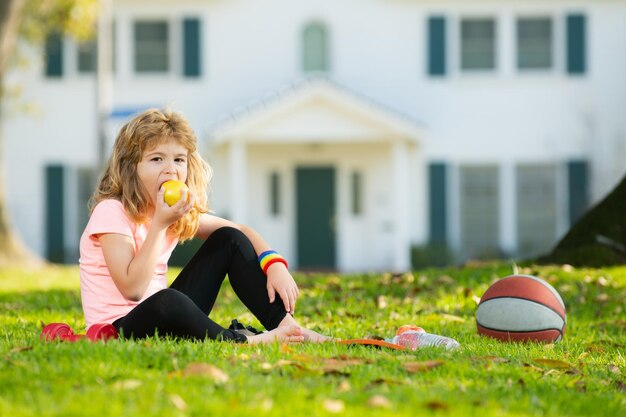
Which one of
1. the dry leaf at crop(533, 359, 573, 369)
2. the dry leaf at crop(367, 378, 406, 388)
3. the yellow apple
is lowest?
the dry leaf at crop(533, 359, 573, 369)

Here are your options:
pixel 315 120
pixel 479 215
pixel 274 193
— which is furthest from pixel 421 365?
pixel 274 193

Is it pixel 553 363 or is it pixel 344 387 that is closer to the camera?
pixel 344 387

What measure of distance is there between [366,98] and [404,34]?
1903 millimetres

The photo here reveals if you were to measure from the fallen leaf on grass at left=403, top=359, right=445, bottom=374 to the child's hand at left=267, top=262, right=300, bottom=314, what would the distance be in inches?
40.8

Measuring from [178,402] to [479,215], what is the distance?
703 inches

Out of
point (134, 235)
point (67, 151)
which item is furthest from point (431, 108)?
point (134, 235)

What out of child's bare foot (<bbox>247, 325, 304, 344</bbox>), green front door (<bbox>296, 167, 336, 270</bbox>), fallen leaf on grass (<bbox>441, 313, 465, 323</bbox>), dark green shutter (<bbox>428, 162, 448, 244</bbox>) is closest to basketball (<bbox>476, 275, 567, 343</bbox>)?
fallen leaf on grass (<bbox>441, 313, 465, 323</bbox>)

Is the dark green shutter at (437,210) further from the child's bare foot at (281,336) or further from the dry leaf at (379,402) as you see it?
the dry leaf at (379,402)

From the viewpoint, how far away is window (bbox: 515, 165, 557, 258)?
68.4ft

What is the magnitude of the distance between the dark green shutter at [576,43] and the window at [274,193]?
260 inches

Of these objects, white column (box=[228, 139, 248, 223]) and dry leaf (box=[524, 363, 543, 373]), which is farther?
white column (box=[228, 139, 248, 223])

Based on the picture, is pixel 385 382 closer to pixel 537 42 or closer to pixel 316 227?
pixel 316 227

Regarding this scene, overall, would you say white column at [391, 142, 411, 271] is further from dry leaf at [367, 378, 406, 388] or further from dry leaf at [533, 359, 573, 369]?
dry leaf at [367, 378, 406, 388]

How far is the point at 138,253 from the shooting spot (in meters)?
4.96
